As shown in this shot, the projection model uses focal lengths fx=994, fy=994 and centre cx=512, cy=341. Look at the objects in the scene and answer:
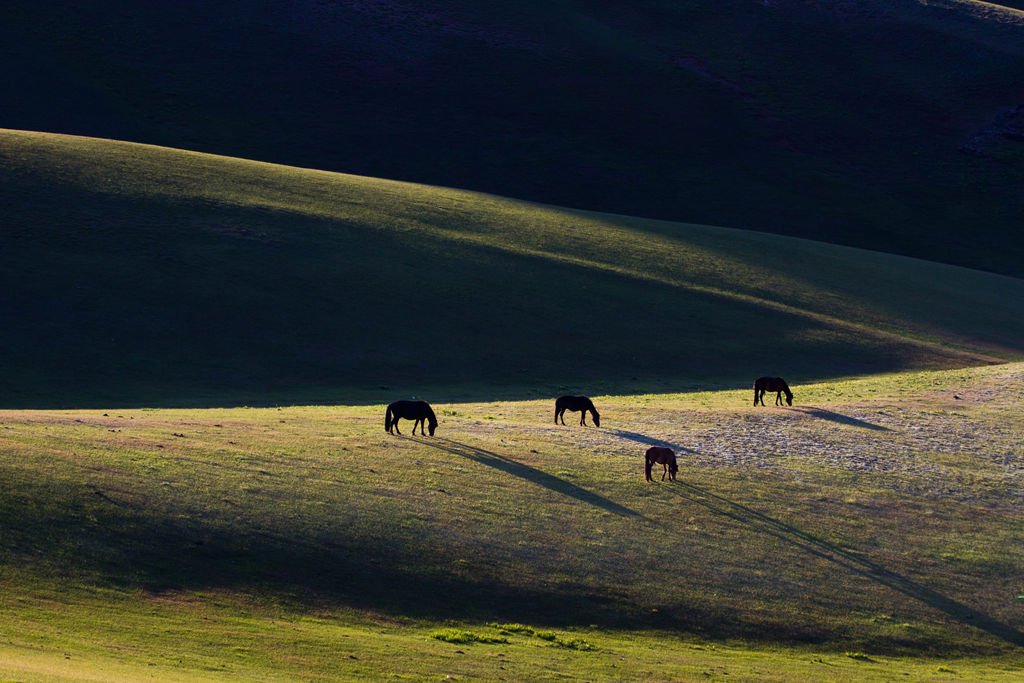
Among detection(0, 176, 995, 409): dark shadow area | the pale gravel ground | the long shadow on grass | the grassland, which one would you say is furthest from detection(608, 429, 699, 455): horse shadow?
detection(0, 176, 995, 409): dark shadow area

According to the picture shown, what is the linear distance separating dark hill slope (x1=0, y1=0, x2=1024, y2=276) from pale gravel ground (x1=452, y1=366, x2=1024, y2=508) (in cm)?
6129

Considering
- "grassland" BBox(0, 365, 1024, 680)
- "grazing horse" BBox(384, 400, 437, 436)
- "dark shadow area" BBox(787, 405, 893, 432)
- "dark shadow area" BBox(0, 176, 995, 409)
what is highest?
"dark shadow area" BBox(0, 176, 995, 409)

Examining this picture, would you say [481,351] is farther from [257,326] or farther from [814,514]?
[814,514]

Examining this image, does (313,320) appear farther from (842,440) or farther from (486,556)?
(486,556)

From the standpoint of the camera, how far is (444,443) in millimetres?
29781

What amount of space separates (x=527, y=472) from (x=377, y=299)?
27.6 meters

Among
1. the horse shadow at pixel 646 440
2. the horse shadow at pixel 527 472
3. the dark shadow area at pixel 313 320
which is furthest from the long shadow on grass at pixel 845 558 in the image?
the dark shadow area at pixel 313 320

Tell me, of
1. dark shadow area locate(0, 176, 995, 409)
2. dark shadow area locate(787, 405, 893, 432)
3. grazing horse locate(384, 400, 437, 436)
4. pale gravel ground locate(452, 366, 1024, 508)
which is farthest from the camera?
dark shadow area locate(0, 176, 995, 409)

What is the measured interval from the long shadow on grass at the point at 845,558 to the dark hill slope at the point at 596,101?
235 ft

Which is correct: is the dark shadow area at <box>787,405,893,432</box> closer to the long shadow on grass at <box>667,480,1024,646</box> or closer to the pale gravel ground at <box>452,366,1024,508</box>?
the pale gravel ground at <box>452,366,1024,508</box>

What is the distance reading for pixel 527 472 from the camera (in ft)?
90.7

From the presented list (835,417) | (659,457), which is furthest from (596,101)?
(659,457)

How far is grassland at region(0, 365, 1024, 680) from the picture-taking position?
727 inches

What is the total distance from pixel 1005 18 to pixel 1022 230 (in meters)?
53.8
